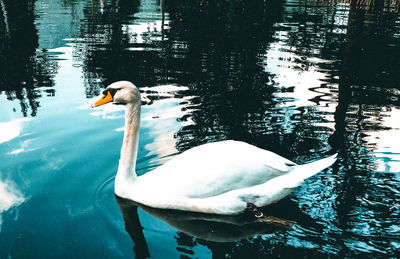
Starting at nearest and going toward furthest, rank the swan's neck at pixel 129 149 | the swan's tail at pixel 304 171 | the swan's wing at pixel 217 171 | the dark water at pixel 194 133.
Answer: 1. the dark water at pixel 194 133
2. the swan's wing at pixel 217 171
3. the swan's tail at pixel 304 171
4. the swan's neck at pixel 129 149

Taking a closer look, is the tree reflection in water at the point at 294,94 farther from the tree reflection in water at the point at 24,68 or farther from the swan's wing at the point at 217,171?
the tree reflection in water at the point at 24,68

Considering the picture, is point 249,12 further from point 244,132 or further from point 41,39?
point 244,132

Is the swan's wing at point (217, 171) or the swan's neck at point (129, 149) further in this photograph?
the swan's neck at point (129, 149)

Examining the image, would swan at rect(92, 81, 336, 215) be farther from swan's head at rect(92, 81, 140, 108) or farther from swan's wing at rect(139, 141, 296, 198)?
swan's head at rect(92, 81, 140, 108)

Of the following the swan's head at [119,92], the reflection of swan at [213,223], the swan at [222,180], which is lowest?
the reflection of swan at [213,223]

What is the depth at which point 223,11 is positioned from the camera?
2939 cm

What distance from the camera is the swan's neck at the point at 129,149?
5.06 metres

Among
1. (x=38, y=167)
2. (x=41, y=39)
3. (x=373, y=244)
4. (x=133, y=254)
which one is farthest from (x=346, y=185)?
(x=41, y=39)

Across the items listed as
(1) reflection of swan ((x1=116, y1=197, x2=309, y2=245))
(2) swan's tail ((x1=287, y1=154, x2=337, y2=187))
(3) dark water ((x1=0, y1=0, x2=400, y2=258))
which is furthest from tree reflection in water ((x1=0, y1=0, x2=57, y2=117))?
(2) swan's tail ((x1=287, y1=154, x2=337, y2=187))

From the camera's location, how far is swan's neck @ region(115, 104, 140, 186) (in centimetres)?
506

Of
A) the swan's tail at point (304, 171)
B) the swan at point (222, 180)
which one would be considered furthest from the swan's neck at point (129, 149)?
the swan's tail at point (304, 171)

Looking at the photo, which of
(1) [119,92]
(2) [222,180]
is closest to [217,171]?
(2) [222,180]

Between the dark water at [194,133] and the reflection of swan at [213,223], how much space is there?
21 mm

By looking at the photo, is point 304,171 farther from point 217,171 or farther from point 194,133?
point 194,133
